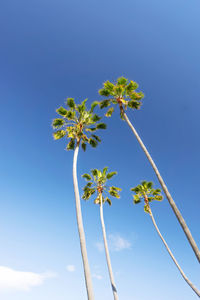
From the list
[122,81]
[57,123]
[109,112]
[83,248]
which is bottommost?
[83,248]

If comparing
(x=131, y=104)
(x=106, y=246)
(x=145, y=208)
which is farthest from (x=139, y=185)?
(x=131, y=104)

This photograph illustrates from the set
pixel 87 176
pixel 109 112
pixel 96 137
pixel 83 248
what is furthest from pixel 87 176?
pixel 83 248

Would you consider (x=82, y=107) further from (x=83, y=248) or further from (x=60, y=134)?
(x=83, y=248)

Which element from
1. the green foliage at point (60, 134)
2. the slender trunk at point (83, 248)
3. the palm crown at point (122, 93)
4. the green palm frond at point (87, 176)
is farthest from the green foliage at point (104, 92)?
the green palm frond at point (87, 176)

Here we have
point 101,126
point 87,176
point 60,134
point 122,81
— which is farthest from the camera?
point 87,176

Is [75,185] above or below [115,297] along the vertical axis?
above

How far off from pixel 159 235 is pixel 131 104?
21.0 m

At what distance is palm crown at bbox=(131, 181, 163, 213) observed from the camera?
93.3ft

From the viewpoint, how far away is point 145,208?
28750mm

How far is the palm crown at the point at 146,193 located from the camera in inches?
1119

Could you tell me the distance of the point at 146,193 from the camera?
94.8 feet

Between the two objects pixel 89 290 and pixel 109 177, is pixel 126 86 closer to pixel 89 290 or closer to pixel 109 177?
pixel 109 177

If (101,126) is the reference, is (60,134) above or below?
below

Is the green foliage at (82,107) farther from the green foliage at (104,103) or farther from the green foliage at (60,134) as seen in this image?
the green foliage at (60,134)
